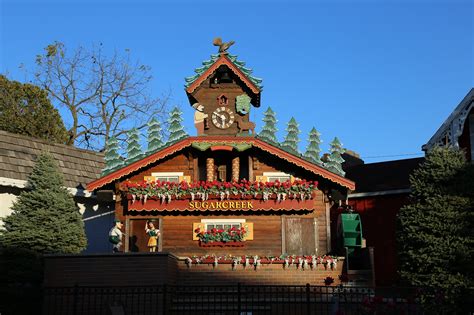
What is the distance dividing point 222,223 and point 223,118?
12.9 ft

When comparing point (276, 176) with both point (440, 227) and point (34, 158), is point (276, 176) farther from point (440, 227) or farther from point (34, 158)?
point (34, 158)

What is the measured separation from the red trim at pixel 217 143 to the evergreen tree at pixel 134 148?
0.47 m

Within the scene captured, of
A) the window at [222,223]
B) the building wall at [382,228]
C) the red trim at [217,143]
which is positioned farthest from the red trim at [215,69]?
the building wall at [382,228]

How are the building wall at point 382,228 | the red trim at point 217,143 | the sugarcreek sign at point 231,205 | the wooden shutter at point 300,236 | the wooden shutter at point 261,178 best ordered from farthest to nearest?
1. the building wall at point 382,228
2. the wooden shutter at point 261,178
3. the wooden shutter at point 300,236
4. the red trim at point 217,143
5. the sugarcreek sign at point 231,205

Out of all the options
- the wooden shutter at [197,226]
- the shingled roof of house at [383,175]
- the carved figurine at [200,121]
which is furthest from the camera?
the shingled roof of house at [383,175]

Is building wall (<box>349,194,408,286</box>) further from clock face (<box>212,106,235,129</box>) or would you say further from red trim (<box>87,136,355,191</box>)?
clock face (<box>212,106,235,129</box>)

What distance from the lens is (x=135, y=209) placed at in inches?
846

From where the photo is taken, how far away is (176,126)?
882 inches

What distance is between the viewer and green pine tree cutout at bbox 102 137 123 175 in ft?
72.9

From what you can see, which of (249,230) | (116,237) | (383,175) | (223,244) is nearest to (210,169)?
(249,230)

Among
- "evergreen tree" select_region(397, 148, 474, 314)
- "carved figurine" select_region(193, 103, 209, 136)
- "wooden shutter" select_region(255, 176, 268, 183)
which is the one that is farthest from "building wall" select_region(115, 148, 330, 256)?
"evergreen tree" select_region(397, 148, 474, 314)

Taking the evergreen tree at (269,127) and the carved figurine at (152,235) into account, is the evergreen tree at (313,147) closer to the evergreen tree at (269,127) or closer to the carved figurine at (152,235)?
the evergreen tree at (269,127)

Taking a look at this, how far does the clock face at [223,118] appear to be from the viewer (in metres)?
23.0

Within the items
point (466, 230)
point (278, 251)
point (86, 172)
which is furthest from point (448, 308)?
point (86, 172)
